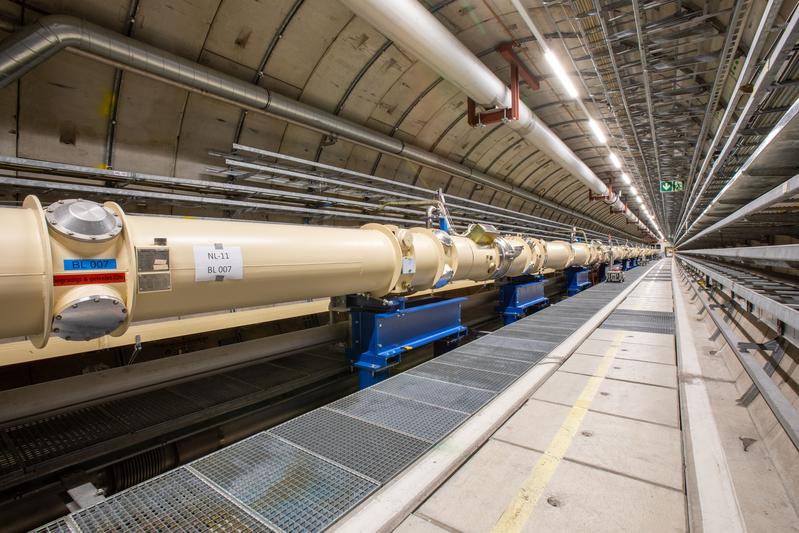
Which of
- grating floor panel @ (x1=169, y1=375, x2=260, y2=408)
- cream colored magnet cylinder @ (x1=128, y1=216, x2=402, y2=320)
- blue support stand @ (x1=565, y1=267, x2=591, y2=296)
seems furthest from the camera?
blue support stand @ (x1=565, y1=267, x2=591, y2=296)

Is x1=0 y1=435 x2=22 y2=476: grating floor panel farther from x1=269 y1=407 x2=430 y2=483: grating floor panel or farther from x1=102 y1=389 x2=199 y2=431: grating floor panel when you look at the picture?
x1=269 y1=407 x2=430 y2=483: grating floor panel

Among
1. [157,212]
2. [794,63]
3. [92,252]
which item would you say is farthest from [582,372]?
[157,212]

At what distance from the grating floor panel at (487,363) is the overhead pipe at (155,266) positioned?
833 millimetres

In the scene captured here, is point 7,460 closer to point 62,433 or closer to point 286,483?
point 62,433

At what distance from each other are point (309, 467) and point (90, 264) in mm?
1365

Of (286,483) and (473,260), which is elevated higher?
(473,260)

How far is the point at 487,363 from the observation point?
128 inches

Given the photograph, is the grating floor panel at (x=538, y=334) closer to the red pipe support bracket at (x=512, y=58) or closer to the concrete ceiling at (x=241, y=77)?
the concrete ceiling at (x=241, y=77)

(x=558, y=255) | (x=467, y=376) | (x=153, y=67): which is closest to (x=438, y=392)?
(x=467, y=376)

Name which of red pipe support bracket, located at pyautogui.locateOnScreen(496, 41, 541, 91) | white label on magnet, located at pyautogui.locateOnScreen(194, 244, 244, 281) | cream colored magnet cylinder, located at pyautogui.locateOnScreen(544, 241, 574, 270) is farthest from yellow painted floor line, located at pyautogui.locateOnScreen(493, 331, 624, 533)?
red pipe support bracket, located at pyautogui.locateOnScreen(496, 41, 541, 91)

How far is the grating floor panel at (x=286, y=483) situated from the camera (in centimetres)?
142

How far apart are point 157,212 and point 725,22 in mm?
8378

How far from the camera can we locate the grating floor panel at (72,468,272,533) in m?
1.34

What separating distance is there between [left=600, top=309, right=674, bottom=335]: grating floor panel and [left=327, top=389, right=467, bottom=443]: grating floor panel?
139 inches
